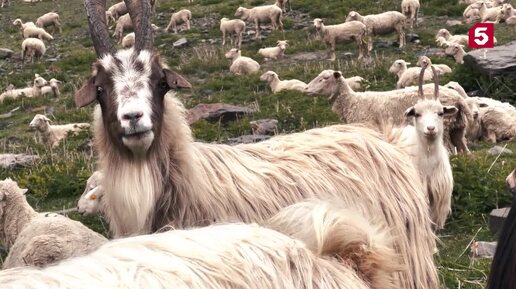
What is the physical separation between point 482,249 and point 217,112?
6.70m

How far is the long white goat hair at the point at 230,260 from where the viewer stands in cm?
190

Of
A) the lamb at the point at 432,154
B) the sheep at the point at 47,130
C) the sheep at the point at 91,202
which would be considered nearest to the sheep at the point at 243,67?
the sheep at the point at 47,130

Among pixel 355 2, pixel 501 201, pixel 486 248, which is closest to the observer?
pixel 486 248

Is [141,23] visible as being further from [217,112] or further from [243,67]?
[243,67]

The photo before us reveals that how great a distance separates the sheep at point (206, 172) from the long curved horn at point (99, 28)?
0.26m

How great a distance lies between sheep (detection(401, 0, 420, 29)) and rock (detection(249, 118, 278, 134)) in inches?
441

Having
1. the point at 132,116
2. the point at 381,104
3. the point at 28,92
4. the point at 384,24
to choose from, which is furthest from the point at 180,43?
the point at 132,116

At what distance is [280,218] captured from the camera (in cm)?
252

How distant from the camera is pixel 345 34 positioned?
2105cm

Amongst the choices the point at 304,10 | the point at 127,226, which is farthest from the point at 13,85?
the point at 127,226

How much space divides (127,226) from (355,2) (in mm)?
22785

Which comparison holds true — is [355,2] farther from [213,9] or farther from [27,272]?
[27,272]

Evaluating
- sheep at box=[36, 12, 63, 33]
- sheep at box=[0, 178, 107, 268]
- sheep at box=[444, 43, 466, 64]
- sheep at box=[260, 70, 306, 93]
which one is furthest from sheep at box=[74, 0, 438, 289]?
sheep at box=[36, 12, 63, 33]

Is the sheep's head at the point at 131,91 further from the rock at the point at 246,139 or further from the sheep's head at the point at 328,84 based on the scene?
the sheep's head at the point at 328,84
